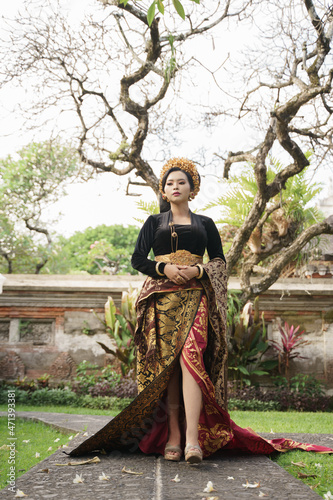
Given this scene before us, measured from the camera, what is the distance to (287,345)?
287 inches

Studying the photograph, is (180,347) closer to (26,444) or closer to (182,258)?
(182,258)

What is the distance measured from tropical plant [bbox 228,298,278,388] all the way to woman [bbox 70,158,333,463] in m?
4.00

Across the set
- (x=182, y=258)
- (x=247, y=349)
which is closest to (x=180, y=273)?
(x=182, y=258)

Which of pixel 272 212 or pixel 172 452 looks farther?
pixel 272 212

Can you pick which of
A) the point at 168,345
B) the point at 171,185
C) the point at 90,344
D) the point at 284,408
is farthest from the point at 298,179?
the point at 168,345

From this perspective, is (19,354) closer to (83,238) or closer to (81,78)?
(81,78)

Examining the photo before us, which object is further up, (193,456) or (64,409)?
(193,456)

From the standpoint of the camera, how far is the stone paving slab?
194 centimetres

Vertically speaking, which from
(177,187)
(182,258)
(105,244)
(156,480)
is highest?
(105,244)

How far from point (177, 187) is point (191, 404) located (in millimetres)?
1321

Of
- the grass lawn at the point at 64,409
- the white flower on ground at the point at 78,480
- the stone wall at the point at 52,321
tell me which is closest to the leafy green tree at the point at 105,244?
the stone wall at the point at 52,321

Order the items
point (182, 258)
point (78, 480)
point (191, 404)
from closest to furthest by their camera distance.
Answer: point (78, 480) < point (191, 404) < point (182, 258)

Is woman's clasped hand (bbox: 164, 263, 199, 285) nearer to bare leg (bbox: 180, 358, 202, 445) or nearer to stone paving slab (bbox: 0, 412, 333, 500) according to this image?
bare leg (bbox: 180, 358, 202, 445)

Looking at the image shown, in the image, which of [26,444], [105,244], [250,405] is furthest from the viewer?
[105,244]
